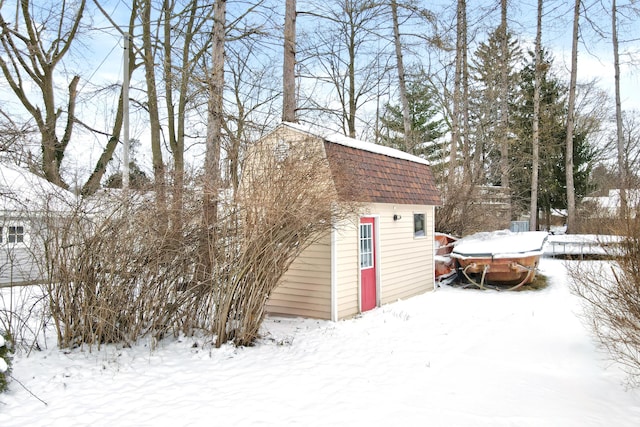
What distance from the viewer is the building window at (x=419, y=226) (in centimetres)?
1028

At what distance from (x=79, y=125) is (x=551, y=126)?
70.5 ft

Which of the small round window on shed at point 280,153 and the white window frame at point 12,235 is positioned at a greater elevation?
the small round window on shed at point 280,153

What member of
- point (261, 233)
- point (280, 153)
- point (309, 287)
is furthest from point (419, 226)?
point (261, 233)

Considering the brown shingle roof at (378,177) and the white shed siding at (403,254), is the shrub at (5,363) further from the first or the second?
the white shed siding at (403,254)

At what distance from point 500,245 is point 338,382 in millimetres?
A: 7966

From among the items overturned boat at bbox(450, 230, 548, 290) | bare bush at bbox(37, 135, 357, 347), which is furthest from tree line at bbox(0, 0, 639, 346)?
overturned boat at bbox(450, 230, 548, 290)

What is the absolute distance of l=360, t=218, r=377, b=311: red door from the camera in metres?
8.23

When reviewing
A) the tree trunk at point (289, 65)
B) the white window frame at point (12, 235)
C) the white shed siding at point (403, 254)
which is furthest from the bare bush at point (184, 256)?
the tree trunk at point (289, 65)

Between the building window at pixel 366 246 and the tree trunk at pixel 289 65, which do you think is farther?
the tree trunk at pixel 289 65

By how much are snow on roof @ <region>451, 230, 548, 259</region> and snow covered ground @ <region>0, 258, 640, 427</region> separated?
12.3 feet

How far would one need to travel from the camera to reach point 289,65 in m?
10.2

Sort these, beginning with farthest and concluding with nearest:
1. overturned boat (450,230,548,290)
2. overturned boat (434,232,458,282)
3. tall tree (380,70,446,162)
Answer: tall tree (380,70,446,162) → overturned boat (434,232,458,282) → overturned boat (450,230,548,290)

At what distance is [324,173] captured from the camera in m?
6.18

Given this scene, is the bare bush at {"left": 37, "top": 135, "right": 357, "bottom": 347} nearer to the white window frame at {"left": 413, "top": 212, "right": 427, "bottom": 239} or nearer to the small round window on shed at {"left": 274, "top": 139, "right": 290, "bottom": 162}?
the small round window on shed at {"left": 274, "top": 139, "right": 290, "bottom": 162}
